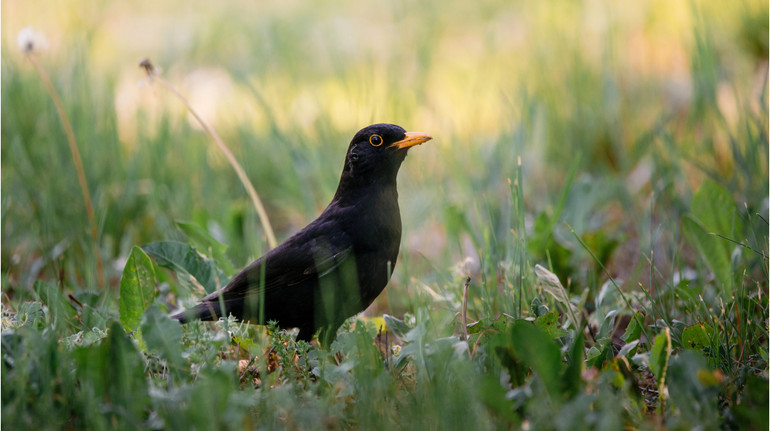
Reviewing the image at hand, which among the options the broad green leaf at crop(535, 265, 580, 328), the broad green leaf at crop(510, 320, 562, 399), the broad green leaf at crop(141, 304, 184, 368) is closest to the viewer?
the broad green leaf at crop(510, 320, 562, 399)

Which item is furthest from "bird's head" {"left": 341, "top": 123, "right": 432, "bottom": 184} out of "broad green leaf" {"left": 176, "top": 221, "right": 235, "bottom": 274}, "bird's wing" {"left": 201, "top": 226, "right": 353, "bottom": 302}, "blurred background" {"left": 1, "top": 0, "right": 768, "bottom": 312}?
"broad green leaf" {"left": 176, "top": 221, "right": 235, "bottom": 274}

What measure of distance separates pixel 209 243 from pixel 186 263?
0.29m

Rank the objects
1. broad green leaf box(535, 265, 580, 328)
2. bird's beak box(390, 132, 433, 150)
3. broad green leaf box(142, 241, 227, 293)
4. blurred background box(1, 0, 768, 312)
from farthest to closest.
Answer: blurred background box(1, 0, 768, 312), broad green leaf box(142, 241, 227, 293), bird's beak box(390, 132, 433, 150), broad green leaf box(535, 265, 580, 328)

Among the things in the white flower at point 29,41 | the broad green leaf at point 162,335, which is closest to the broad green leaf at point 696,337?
the broad green leaf at point 162,335

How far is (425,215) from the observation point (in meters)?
4.07

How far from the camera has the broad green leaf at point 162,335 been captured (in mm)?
2150

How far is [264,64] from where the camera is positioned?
5.31 meters

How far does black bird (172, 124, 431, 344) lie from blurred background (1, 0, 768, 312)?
0.61ft

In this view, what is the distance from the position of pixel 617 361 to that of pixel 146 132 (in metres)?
3.29

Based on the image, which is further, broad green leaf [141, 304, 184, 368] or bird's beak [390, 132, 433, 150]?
bird's beak [390, 132, 433, 150]

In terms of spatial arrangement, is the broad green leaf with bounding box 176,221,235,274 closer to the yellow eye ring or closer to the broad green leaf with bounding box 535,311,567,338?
the yellow eye ring

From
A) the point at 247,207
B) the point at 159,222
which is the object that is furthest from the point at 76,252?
the point at 247,207

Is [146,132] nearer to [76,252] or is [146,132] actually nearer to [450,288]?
[76,252]

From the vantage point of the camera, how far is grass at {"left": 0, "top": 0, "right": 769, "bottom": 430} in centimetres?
196
